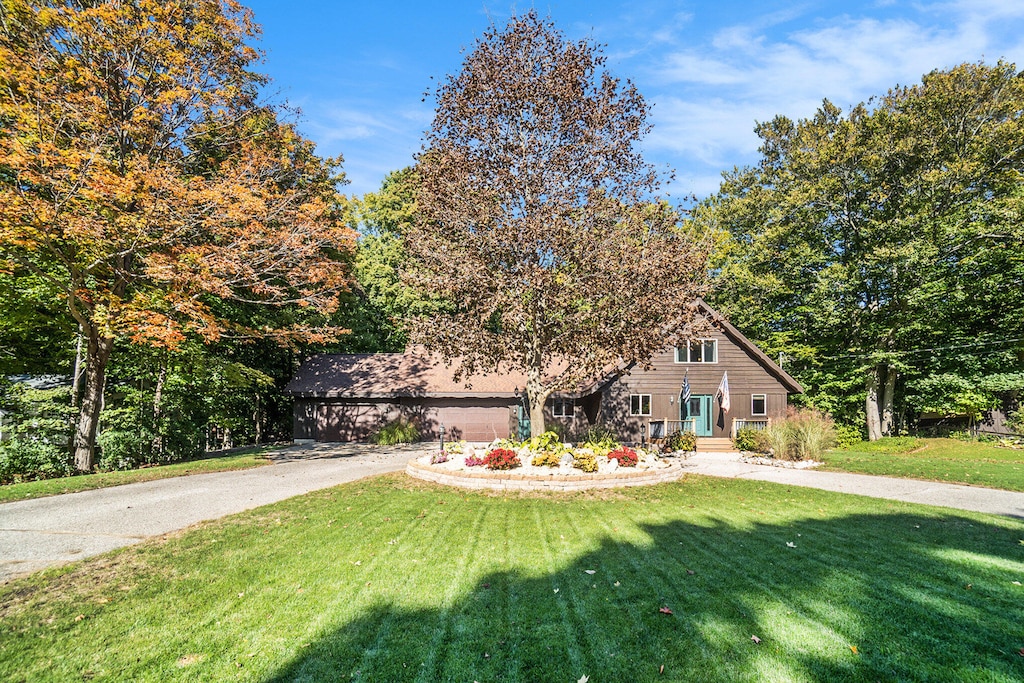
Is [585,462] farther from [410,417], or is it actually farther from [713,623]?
[410,417]

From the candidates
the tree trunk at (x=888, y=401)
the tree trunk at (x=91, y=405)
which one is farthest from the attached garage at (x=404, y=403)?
the tree trunk at (x=888, y=401)

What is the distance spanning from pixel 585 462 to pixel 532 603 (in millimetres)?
6648

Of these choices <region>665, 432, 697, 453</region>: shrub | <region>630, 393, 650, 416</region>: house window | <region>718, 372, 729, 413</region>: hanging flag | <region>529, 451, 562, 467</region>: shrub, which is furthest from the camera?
<region>630, 393, 650, 416</region>: house window

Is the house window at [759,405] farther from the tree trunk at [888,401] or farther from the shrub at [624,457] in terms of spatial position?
the shrub at [624,457]

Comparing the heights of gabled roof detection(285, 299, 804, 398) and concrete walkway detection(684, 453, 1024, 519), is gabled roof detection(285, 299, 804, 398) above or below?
above

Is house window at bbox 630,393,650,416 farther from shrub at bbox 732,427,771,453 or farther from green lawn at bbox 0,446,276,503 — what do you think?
green lawn at bbox 0,446,276,503

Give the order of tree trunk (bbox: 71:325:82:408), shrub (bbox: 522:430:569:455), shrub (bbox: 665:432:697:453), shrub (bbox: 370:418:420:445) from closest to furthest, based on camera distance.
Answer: shrub (bbox: 522:430:569:455), tree trunk (bbox: 71:325:82:408), shrub (bbox: 665:432:697:453), shrub (bbox: 370:418:420:445)

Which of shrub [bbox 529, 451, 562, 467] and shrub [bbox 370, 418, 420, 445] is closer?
shrub [bbox 529, 451, 562, 467]

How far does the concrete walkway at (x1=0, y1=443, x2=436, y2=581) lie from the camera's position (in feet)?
21.3

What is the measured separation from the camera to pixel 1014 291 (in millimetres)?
20500

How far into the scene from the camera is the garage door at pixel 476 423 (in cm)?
2270

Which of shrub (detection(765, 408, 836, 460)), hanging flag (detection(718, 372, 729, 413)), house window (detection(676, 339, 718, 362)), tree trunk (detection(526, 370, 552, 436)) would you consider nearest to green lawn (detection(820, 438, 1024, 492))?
shrub (detection(765, 408, 836, 460))

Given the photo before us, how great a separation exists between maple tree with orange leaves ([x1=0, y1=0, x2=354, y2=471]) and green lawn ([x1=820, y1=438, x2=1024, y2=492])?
17.8 metres

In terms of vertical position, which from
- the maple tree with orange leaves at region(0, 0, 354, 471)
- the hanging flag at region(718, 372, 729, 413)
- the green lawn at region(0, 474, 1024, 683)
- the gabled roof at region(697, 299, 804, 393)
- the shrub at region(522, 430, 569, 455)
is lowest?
the green lawn at region(0, 474, 1024, 683)
